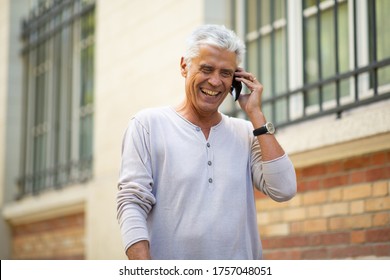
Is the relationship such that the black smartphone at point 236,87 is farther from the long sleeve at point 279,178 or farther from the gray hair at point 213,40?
the long sleeve at point 279,178

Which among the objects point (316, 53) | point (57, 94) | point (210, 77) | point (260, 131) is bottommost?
point (260, 131)

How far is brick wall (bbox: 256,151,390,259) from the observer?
223 inches

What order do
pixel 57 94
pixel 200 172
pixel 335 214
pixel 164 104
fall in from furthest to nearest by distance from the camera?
pixel 57 94 → pixel 164 104 → pixel 335 214 → pixel 200 172

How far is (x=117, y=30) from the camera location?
950 centimetres

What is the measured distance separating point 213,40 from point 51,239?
8036 millimetres

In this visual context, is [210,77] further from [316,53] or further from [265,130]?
[316,53]

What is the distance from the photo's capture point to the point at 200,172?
3455 mm

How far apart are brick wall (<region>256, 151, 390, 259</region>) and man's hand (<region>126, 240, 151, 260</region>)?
8.46ft

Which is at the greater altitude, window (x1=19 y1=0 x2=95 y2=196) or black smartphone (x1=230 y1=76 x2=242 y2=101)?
window (x1=19 y1=0 x2=95 y2=196)

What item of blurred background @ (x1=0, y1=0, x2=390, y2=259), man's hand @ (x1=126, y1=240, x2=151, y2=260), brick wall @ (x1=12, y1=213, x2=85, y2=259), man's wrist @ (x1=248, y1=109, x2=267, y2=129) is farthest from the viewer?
brick wall @ (x1=12, y1=213, x2=85, y2=259)

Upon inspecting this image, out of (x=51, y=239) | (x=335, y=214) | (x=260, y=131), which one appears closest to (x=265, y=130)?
(x=260, y=131)

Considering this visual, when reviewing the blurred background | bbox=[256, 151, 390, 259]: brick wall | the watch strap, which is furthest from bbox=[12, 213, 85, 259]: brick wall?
the watch strap

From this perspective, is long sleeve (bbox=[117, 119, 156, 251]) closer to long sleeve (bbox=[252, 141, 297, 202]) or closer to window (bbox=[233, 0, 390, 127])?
long sleeve (bbox=[252, 141, 297, 202])

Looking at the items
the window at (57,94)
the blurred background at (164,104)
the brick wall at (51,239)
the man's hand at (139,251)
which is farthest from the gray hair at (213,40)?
the brick wall at (51,239)
